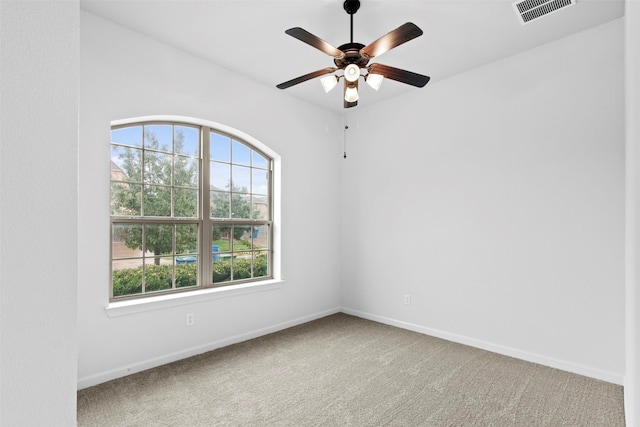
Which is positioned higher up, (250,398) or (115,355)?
(115,355)

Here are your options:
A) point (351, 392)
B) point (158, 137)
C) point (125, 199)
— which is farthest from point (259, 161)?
point (351, 392)

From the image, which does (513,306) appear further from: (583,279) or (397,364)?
(397,364)

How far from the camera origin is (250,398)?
2498 millimetres

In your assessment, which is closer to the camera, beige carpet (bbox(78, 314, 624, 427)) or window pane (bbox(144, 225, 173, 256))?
beige carpet (bbox(78, 314, 624, 427))

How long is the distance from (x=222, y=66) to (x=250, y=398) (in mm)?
3139

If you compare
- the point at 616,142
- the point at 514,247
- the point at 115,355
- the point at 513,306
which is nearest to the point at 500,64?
the point at 616,142

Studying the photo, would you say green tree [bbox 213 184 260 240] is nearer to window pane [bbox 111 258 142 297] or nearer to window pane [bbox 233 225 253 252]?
window pane [bbox 233 225 253 252]

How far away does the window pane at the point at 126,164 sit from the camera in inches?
117

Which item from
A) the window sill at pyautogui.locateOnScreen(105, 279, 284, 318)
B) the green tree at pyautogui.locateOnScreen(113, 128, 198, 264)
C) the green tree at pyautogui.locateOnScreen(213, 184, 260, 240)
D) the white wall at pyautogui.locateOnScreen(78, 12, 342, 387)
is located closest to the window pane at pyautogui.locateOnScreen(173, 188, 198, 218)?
the green tree at pyautogui.locateOnScreen(113, 128, 198, 264)

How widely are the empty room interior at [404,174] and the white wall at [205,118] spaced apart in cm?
2

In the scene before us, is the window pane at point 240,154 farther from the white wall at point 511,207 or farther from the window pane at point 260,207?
the white wall at point 511,207

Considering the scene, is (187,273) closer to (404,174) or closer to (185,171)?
(185,171)

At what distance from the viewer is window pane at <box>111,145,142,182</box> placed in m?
2.98

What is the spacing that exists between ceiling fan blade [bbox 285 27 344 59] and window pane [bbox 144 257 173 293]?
2382 mm
